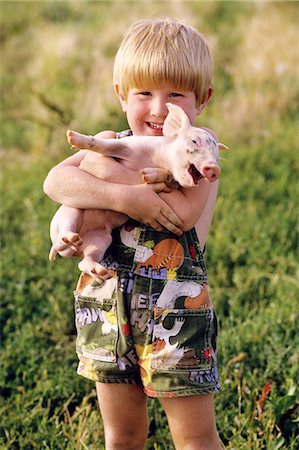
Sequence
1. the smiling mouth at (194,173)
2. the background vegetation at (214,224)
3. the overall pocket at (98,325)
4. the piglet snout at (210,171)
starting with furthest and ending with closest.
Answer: the background vegetation at (214,224), the overall pocket at (98,325), the smiling mouth at (194,173), the piglet snout at (210,171)

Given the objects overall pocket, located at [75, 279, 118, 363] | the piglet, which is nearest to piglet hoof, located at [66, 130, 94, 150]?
the piglet

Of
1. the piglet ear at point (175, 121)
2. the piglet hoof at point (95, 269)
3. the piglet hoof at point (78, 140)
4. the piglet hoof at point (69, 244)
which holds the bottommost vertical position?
the piglet hoof at point (95, 269)

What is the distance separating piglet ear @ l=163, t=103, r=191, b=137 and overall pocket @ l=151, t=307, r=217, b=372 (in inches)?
24.8

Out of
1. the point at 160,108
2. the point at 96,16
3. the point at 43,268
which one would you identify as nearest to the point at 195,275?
the point at 160,108

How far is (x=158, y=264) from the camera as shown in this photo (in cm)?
266

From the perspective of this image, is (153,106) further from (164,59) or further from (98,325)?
(98,325)

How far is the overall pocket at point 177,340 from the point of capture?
8.68 ft

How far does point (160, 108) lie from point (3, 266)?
2885 mm

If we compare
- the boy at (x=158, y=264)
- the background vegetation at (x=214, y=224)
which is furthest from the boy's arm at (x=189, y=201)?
the background vegetation at (x=214, y=224)

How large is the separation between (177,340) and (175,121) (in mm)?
765

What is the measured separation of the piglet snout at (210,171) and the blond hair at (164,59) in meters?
0.40

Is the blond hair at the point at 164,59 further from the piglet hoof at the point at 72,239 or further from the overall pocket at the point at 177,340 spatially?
the overall pocket at the point at 177,340

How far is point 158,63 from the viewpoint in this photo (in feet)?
8.47

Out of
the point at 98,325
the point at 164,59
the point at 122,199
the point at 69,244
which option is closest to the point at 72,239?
the point at 69,244
